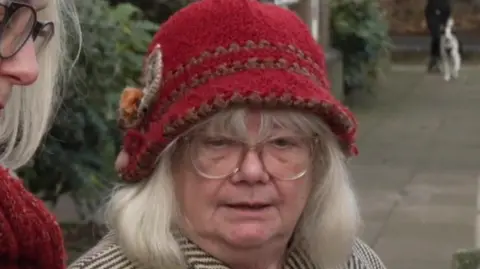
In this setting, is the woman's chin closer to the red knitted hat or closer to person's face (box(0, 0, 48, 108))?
the red knitted hat

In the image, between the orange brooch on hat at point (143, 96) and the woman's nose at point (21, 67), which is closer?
the woman's nose at point (21, 67)

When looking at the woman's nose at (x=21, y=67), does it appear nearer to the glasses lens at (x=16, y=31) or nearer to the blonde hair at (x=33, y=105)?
the glasses lens at (x=16, y=31)

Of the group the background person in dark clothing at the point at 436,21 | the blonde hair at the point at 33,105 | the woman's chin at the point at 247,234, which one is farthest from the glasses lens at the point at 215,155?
the background person in dark clothing at the point at 436,21

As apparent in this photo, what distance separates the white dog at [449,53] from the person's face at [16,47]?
57.1 ft

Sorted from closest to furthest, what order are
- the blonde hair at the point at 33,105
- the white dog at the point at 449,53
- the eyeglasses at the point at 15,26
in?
1. the eyeglasses at the point at 15,26
2. the blonde hair at the point at 33,105
3. the white dog at the point at 449,53

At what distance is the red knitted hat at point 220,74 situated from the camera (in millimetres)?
2510

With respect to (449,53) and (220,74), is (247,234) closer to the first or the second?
(220,74)

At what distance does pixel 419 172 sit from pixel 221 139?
8.53 m

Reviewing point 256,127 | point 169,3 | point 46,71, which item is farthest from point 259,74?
point 169,3

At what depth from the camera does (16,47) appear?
1.73 meters

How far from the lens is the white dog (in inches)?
740

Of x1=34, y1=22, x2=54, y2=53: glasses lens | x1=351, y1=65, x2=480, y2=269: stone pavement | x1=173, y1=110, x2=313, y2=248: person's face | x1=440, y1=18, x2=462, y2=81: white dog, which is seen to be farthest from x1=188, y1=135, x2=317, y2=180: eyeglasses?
x1=440, y1=18, x2=462, y2=81: white dog

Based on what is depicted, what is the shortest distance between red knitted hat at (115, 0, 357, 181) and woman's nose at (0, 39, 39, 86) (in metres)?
0.77

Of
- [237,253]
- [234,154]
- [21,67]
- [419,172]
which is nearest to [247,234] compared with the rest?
[237,253]
